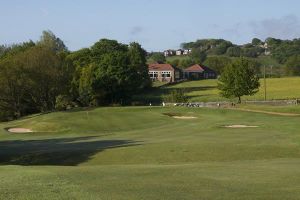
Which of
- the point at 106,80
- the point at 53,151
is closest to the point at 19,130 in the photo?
the point at 53,151

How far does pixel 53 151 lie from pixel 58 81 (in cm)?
5701

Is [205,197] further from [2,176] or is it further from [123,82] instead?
[123,82]

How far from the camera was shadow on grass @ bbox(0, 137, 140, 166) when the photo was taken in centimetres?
2938

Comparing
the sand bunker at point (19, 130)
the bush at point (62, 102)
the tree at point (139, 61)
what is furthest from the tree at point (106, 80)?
the sand bunker at point (19, 130)

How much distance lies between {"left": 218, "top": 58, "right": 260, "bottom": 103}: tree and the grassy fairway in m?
24.0

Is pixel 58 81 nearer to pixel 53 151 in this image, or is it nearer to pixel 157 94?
pixel 157 94

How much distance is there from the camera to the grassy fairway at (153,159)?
13.5 metres

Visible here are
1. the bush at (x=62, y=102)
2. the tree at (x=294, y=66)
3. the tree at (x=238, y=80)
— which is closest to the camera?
the tree at (x=238, y=80)

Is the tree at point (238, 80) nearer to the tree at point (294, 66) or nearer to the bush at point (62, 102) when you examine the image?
the bush at point (62, 102)

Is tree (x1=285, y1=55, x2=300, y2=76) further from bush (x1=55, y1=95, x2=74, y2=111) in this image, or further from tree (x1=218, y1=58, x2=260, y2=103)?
bush (x1=55, y1=95, x2=74, y2=111)

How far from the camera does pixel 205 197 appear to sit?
1273cm

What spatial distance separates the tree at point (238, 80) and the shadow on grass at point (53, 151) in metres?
48.4

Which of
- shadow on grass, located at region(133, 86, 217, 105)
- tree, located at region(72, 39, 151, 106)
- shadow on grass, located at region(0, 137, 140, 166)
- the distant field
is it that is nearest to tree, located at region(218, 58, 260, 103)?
tree, located at region(72, 39, 151, 106)

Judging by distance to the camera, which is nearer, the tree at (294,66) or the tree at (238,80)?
the tree at (238,80)
